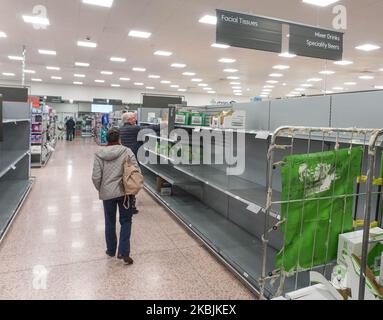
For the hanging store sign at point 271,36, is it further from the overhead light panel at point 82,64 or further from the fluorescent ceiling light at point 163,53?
the overhead light panel at point 82,64

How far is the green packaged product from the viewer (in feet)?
6.35

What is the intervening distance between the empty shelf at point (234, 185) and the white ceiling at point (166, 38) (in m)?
3.54

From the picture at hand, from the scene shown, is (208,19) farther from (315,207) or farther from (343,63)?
(343,63)

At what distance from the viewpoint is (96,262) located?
333 cm

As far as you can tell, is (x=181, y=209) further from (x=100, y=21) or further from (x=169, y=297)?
(x=100, y=21)

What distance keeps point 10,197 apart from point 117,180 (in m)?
3.04

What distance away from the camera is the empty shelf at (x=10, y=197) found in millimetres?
4137

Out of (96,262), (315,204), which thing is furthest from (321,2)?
(96,262)

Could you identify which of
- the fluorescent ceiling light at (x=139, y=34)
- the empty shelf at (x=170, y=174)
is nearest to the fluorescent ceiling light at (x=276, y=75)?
the fluorescent ceiling light at (x=139, y=34)

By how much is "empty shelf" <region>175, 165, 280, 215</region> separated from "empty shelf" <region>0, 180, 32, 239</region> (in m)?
2.50

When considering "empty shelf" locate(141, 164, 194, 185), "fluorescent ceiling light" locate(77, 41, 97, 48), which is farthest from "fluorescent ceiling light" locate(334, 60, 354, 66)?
"fluorescent ceiling light" locate(77, 41, 97, 48)
